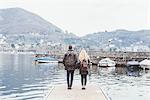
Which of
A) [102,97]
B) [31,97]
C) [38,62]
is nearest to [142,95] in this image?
[31,97]

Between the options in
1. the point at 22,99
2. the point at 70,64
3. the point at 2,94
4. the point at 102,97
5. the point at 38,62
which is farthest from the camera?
the point at 38,62

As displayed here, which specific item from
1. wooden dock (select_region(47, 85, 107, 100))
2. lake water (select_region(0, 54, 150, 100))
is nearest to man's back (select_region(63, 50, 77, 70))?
wooden dock (select_region(47, 85, 107, 100))

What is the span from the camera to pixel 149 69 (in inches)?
3469

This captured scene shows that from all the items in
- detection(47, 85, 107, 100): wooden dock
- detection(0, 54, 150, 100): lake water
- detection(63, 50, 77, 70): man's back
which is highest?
detection(63, 50, 77, 70): man's back

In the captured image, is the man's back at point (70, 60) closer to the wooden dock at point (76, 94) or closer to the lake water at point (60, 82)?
the wooden dock at point (76, 94)

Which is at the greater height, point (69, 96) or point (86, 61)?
point (86, 61)

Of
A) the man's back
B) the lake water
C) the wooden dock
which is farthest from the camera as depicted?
the lake water

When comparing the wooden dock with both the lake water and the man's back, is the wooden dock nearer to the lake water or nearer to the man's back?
the lake water

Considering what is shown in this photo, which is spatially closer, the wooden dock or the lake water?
the wooden dock

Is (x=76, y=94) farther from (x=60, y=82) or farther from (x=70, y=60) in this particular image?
(x=60, y=82)

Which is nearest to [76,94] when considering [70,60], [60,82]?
[70,60]

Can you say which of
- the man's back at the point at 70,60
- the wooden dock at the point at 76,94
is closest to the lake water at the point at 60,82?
the wooden dock at the point at 76,94

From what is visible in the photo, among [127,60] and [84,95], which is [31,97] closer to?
[84,95]

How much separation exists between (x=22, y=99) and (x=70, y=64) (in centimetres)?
886
